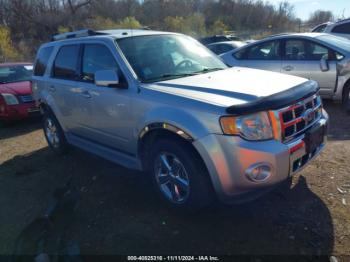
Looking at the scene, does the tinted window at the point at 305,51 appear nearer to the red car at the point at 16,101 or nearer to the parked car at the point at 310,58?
the parked car at the point at 310,58

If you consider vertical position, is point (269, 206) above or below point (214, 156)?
below

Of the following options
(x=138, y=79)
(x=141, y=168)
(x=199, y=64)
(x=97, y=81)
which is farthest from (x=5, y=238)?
(x=199, y=64)

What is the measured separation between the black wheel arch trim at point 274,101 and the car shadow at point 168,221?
1.11 m

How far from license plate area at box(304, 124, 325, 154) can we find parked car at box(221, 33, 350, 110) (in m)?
3.57

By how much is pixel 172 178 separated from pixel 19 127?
597 cm

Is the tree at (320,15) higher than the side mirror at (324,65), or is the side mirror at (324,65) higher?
the tree at (320,15)

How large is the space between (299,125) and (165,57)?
1.78 metres

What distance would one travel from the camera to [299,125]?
3.08m

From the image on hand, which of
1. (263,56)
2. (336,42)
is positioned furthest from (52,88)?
(336,42)

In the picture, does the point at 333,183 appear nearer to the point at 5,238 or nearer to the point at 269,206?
the point at 269,206

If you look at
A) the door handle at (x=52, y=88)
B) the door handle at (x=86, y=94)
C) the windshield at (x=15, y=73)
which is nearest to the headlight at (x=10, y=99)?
the windshield at (x=15, y=73)

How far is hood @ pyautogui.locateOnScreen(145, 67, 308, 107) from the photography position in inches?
117

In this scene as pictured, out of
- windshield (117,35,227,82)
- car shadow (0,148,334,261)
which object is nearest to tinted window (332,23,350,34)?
windshield (117,35,227,82)

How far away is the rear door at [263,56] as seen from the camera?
7238 millimetres
